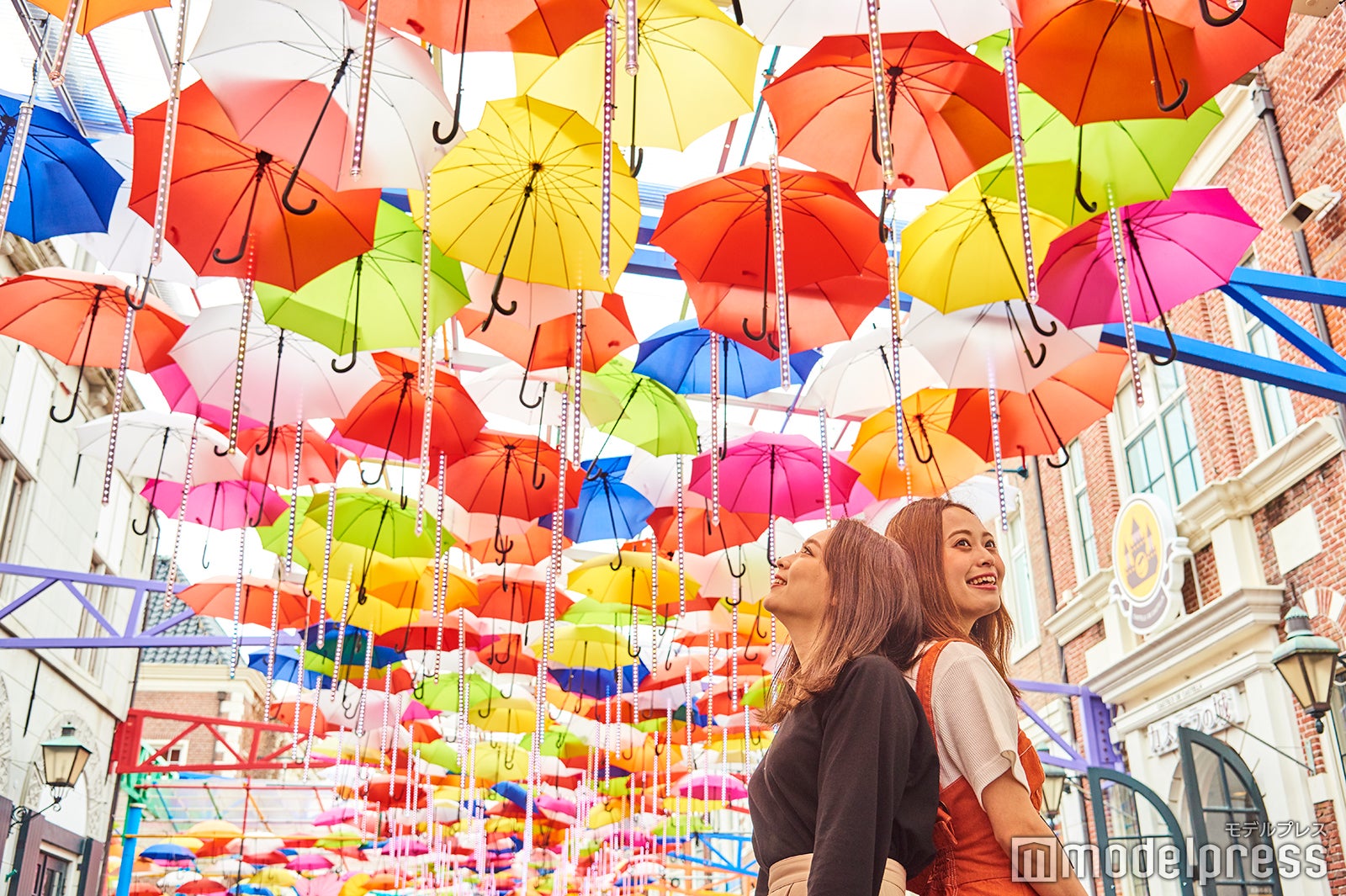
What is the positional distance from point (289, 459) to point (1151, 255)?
6161mm

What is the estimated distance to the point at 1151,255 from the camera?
629 cm

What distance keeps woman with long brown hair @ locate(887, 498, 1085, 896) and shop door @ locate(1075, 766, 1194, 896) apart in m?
8.05

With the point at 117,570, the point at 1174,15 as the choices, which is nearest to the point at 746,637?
the point at 1174,15

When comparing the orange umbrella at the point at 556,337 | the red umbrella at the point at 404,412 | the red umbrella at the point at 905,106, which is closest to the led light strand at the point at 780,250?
the red umbrella at the point at 905,106

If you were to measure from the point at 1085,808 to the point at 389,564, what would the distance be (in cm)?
927

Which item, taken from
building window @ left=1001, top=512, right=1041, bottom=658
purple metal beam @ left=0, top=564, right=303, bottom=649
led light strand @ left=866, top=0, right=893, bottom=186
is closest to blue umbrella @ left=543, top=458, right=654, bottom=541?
purple metal beam @ left=0, top=564, right=303, bottom=649

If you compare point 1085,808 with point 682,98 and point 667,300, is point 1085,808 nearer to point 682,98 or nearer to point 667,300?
point 667,300

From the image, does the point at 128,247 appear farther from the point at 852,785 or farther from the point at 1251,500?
the point at 1251,500

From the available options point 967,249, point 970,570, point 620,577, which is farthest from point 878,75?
point 620,577

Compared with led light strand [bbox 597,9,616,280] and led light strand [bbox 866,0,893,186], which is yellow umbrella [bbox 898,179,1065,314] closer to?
led light strand [bbox 866,0,893,186]

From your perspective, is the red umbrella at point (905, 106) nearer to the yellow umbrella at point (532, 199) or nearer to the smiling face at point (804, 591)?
the yellow umbrella at point (532, 199)

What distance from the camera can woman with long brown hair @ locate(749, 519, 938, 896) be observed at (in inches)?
70.7

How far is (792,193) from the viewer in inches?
237

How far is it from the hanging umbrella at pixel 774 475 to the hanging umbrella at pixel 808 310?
1.79 m
